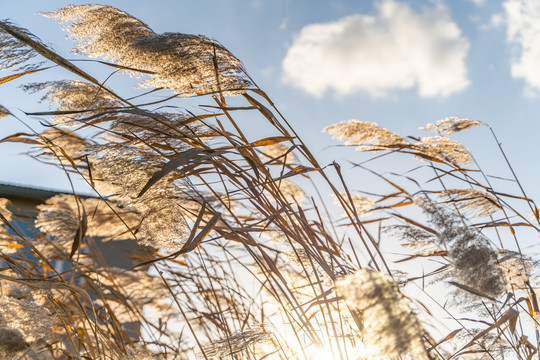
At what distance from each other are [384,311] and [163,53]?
128 cm

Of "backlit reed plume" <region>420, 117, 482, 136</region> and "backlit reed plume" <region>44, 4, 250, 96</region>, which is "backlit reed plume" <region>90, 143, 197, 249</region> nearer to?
"backlit reed plume" <region>44, 4, 250, 96</region>

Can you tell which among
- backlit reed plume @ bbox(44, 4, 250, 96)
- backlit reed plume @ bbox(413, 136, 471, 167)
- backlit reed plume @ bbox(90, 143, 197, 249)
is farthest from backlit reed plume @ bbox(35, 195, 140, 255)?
backlit reed plume @ bbox(413, 136, 471, 167)

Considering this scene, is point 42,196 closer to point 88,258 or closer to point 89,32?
point 88,258

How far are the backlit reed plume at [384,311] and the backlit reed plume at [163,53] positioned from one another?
115cm

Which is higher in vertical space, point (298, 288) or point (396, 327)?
point (298, 288)

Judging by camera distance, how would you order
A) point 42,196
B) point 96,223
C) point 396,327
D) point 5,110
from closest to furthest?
point 396,327
point 5,110
point 96,223
point 42,196

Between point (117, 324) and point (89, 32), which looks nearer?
point (89, 32)

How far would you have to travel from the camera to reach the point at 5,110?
212 centimetres

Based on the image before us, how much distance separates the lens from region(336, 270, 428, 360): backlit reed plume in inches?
29.9

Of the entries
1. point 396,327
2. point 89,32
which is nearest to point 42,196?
point 89,32

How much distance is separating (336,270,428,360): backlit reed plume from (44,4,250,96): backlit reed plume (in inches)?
45.2

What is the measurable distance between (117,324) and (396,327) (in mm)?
1786

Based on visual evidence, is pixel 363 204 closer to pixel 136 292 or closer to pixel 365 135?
pixel 365 135

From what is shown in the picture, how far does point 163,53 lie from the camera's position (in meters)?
1.72
